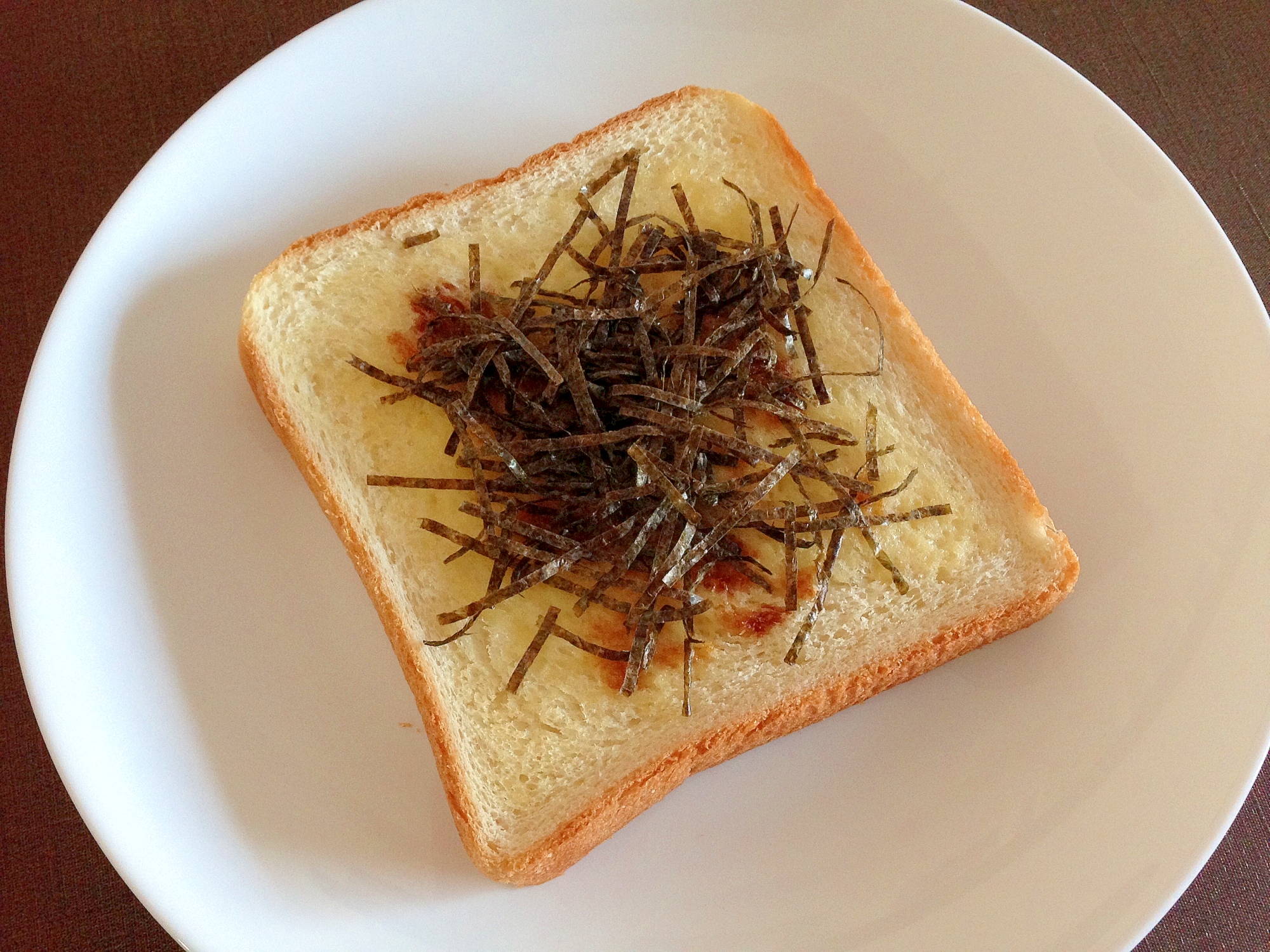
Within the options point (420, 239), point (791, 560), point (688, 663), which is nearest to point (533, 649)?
point (688, 663)

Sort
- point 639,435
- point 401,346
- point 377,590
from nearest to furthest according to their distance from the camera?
point 639,435, point 377,590, point 401,346

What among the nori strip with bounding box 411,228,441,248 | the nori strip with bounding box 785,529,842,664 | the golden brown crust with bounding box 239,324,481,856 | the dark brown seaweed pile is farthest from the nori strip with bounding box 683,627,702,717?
the nori strip with bounding box 411,228,441,248

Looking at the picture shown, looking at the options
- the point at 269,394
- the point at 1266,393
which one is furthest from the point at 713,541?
the point at 1266,393

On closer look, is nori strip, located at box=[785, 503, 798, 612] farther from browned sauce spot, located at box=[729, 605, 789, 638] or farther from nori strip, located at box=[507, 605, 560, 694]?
nori strip, located at box=[507, 605, 560, 694]

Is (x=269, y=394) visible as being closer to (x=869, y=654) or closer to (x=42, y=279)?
(x=42, y=279)

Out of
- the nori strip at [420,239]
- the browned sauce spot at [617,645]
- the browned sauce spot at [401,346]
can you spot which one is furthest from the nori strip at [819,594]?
the nori strip at [420,239]

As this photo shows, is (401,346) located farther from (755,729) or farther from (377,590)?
(755,729)

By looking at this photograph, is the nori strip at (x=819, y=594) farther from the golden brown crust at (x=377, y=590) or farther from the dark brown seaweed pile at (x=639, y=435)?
the golden brown crust at (x=377, y=590)
